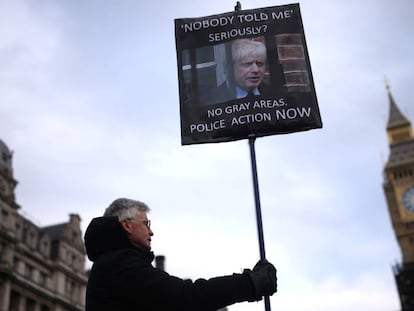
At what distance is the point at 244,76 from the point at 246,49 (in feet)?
1.33

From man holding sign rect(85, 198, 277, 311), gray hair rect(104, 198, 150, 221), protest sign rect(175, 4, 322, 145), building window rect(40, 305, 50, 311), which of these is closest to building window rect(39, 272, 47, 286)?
building window rect(40, 305, 50, 311)

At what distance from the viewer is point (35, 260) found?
1960 inches

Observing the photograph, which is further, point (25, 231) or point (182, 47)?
point (25, 231)

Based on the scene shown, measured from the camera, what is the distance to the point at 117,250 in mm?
4578

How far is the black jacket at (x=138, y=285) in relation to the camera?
14.0ft

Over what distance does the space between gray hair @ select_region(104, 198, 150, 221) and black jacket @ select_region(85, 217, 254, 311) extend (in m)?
0.20

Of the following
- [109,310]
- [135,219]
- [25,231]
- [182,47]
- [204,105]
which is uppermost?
[25,231]

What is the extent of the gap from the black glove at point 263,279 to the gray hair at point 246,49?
2.96 metres

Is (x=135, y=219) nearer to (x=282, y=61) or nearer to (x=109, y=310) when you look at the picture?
(x=109, y=310)

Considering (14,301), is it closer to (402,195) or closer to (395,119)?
(402,195)

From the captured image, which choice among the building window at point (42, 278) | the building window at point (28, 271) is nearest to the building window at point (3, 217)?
the building window at point (28, 271)

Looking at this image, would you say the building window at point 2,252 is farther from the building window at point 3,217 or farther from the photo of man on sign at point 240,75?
the photo of man on sign at point 240,75

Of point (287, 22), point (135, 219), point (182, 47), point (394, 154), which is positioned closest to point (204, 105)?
point (182, 47)

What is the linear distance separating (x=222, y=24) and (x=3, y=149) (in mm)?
46333
